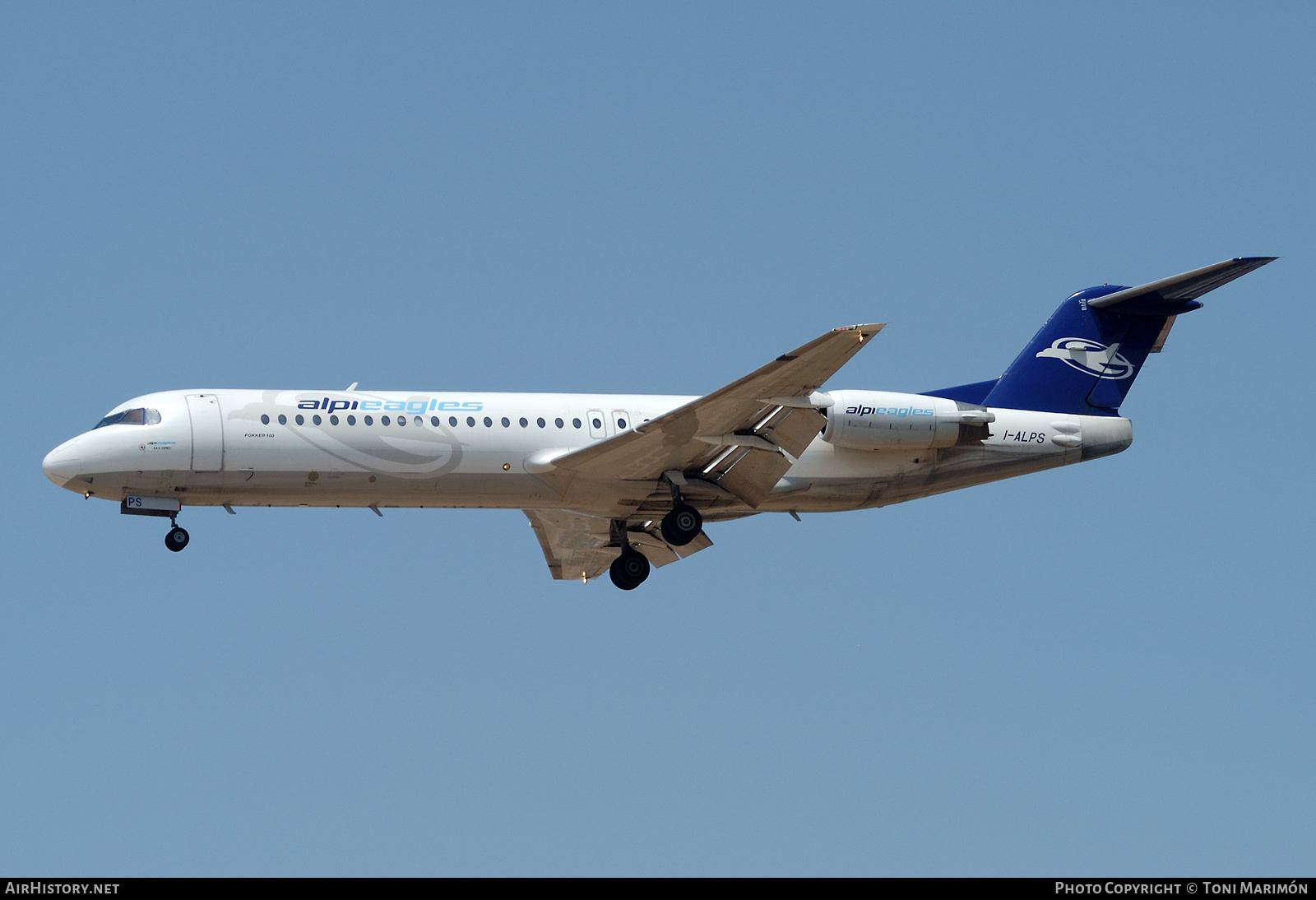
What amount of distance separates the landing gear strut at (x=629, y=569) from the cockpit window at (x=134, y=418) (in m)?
8.85

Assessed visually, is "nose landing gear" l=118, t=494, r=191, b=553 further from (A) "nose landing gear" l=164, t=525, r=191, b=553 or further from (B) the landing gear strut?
(B) the landing gear strut

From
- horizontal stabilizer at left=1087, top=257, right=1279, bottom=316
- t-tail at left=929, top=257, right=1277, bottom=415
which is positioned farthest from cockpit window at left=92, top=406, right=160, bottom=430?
horizontal stabilizer at left=1087, top=257, right=1279, bottom=316

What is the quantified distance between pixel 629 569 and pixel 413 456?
535 centimetres

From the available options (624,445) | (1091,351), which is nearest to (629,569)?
(624,445)

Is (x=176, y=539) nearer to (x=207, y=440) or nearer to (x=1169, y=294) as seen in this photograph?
(x=207, y=440)

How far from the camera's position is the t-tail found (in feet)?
95.9

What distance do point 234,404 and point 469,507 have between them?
4.32 meters

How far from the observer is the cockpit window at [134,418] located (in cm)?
2586

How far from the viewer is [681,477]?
89.6ft

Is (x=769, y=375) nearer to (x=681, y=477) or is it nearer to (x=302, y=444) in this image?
(x=681, y=477)

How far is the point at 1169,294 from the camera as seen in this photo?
95.8 ft

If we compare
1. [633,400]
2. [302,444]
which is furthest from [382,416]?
[633,400]

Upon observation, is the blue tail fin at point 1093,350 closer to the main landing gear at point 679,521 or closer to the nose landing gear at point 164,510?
the main landing gear at point 679,521
